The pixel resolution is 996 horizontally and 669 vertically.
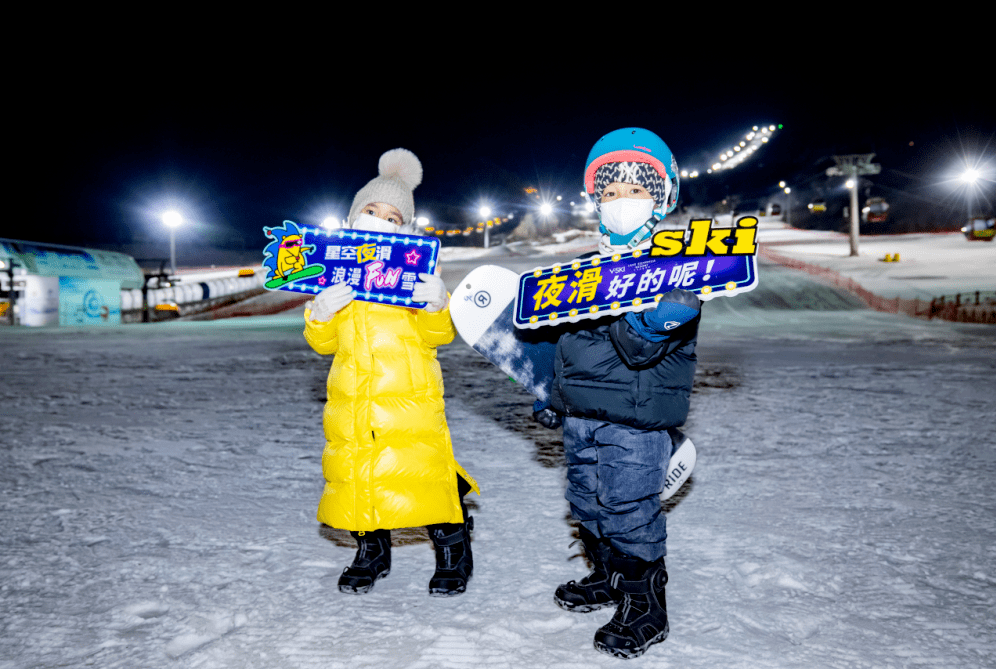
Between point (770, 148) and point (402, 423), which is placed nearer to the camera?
point (402, 423)

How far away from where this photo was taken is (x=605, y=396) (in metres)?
2.63

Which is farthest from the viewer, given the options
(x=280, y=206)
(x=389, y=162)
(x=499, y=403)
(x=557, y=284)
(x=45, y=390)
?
(x=280, y=206)

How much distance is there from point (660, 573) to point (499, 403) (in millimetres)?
4998

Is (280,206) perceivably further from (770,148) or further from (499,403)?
(499,403)

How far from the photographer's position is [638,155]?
2740 mm

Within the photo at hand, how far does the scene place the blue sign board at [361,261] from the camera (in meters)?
2.91

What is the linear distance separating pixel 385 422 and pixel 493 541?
3.62 ft

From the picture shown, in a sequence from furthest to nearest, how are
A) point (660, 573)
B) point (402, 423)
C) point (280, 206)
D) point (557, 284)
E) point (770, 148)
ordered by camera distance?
point (770, 148) → point (280, 206) → point (402, 423) → point (660, 573) → point (557, 284)

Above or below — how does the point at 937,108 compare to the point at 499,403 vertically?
above

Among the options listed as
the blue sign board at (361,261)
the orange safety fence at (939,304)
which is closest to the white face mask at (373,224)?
the blue sign board at (361,261)

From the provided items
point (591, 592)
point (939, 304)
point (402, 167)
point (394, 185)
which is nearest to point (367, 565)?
point (591, 592)

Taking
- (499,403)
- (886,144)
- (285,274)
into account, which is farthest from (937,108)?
(285,274)

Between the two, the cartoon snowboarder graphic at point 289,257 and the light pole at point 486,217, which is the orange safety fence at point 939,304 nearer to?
the cartoon snowboarder graphic at point 289,257

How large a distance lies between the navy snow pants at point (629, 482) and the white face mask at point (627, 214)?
719 millimetres
